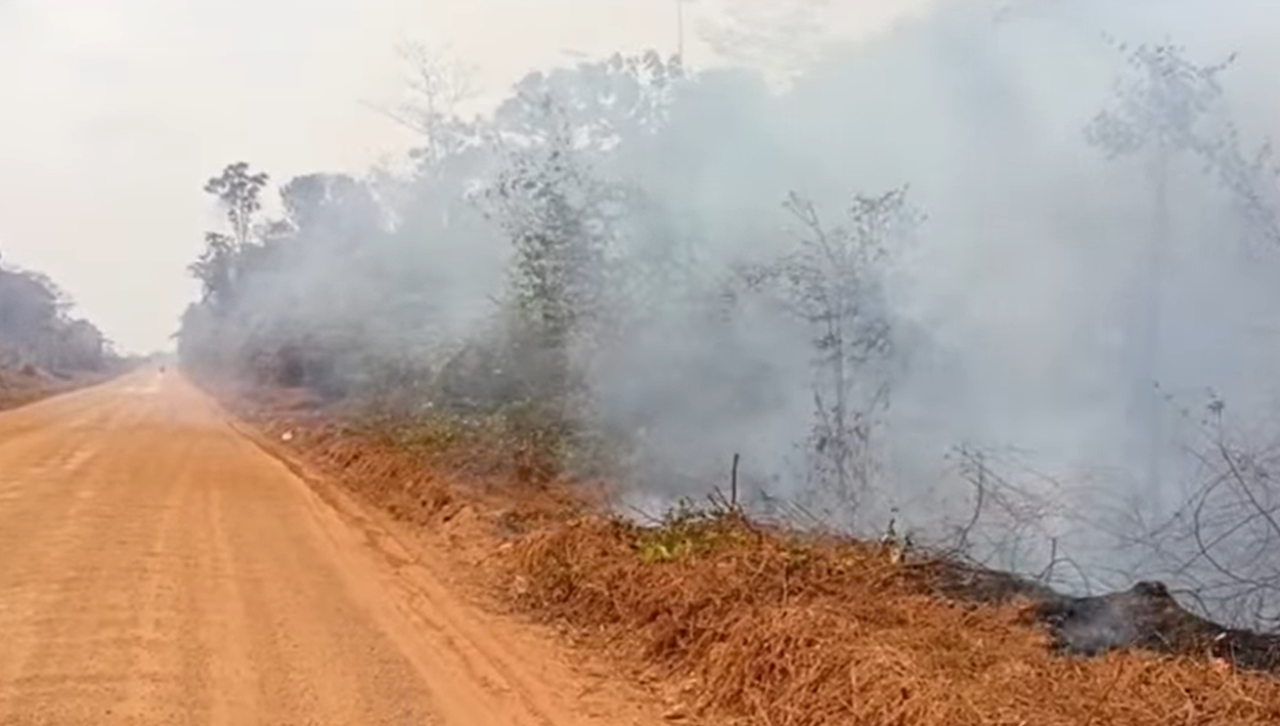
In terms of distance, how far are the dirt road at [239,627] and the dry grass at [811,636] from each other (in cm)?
48

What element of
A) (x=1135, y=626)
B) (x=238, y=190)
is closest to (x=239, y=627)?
(x=1135, y=626)

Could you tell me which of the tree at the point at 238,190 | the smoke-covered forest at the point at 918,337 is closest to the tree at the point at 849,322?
the smoke-covered forest at the point at 918,337

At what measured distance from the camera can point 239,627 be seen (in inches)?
249

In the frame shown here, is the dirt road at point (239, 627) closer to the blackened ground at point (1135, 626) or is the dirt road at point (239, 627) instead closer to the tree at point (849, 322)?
the blackened ground at point (1135, 626)

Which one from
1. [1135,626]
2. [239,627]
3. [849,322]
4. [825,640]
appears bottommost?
[239,627]

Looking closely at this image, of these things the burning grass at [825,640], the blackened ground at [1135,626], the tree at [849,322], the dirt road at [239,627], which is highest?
the tree at [849,322]

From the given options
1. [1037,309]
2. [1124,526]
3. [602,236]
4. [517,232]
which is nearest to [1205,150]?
[1037,309]

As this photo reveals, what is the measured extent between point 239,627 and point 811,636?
3.05 meters

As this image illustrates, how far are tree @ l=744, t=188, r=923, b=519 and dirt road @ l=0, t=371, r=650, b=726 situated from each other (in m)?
3.64

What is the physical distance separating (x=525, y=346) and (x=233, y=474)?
12.1 ft

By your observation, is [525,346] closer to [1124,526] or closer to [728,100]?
[728,100]

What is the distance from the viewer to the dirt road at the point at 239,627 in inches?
202

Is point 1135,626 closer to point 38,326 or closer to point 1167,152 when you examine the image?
point 1167,152

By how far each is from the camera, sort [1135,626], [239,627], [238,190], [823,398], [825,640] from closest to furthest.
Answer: [825,640], [1135,626], [239,627], [823,398], [238,190]
